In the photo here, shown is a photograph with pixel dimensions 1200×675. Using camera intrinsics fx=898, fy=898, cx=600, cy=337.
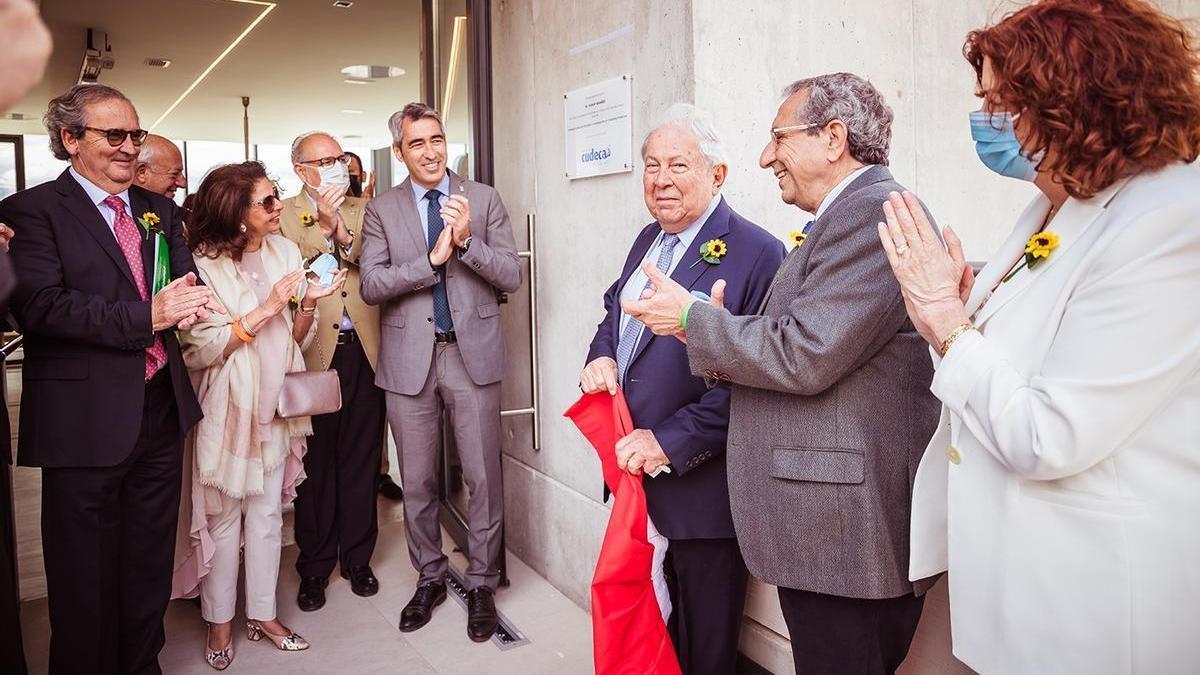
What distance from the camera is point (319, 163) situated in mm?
3863

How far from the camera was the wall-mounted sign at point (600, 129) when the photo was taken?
3211 millimetres

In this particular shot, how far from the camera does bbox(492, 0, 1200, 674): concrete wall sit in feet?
9.47

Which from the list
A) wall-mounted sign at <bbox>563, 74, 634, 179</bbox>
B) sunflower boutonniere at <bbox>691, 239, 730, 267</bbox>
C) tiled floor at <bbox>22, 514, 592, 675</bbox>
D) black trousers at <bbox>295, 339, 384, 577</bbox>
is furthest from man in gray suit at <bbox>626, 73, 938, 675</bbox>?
black trousers at <bbox>295, 339, 384, 577</bbox>

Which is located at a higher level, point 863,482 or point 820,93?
point 820,93

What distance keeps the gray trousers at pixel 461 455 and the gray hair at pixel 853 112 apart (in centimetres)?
206

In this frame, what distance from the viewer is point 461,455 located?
12.1ft

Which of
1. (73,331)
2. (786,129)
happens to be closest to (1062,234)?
(786,129)

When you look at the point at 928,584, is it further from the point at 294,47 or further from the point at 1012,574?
the point at 294,47

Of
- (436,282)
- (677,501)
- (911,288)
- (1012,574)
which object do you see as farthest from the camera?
(436,282)

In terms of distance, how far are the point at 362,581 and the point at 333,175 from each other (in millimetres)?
1769

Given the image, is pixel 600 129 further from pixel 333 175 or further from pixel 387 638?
pixel 387 638

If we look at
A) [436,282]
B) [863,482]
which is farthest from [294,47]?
[863,482]

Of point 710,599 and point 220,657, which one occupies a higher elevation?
point 710,599

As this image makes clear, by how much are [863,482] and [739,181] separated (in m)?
1.38
